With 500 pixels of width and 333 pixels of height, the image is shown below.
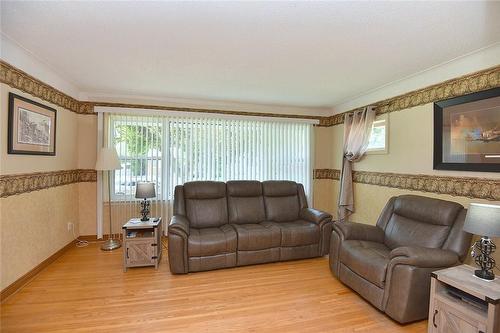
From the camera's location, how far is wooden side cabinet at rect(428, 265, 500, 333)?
5.58ft

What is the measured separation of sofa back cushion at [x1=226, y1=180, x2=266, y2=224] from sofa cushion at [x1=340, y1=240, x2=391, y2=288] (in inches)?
57.1

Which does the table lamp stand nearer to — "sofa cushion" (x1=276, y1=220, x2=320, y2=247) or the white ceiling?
the white ceiling

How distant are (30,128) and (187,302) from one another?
8.28 ft

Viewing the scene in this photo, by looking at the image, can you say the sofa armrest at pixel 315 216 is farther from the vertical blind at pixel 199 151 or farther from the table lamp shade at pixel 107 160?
the table lamp shade at pixel 107 160

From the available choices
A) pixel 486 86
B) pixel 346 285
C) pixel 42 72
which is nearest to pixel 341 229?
pixel 346 285

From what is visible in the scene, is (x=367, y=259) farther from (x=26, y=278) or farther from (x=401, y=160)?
(x=26, y=278)

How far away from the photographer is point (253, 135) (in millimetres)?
4820

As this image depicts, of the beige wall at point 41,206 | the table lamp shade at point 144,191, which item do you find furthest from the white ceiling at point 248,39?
the table lamp shade at point 144,191

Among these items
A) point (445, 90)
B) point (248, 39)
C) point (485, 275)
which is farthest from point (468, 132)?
point (248, 39)

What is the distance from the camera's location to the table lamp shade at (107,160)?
3795 mm

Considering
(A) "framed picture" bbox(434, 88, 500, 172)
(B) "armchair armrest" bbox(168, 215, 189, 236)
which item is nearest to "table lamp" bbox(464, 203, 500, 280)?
(A) "framed picture" bbox(434, 88, 500, 172)

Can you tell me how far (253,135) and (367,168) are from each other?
2.06 metres

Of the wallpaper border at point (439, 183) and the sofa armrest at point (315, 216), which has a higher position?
the wallpaper border at point (439, 183)

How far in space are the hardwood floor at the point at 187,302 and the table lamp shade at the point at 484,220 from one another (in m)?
0.97
